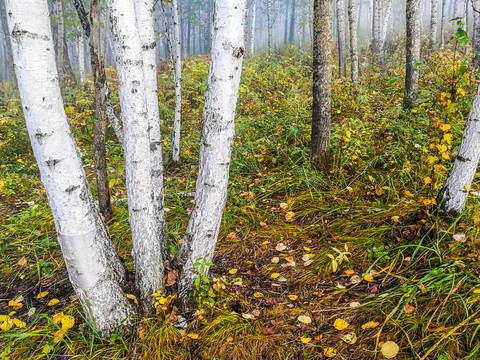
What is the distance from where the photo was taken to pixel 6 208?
3969 mm

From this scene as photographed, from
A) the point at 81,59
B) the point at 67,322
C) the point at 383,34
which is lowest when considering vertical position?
the point at 67,322

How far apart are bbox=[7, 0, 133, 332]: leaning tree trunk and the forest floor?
0.32 m

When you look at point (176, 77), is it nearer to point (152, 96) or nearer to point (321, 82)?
point (321, 82)

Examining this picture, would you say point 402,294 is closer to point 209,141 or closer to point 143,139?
point 209,141

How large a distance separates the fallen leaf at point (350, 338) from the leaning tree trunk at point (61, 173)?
57.2 inches

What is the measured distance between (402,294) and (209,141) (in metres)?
1.69

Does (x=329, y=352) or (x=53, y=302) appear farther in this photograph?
(x=53, y=302)

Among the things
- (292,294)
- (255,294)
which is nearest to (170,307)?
(255,294)

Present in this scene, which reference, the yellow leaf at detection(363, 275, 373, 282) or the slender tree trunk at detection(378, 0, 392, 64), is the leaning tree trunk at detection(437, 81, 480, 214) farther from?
the slender tree trunk at detection(378, 0, 392, 64)

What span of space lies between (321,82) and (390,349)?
9.60 feet

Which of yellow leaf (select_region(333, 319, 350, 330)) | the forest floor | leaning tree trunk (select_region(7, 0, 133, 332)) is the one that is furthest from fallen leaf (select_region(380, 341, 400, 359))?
leaning tree trunk (select_region(7, 0, 133, 332))

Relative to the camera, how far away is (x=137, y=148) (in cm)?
183

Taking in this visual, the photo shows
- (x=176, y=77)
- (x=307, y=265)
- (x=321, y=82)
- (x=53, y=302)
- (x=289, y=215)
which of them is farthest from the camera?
(x=176, y=77)

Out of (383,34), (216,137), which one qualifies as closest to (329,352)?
(216,137)
